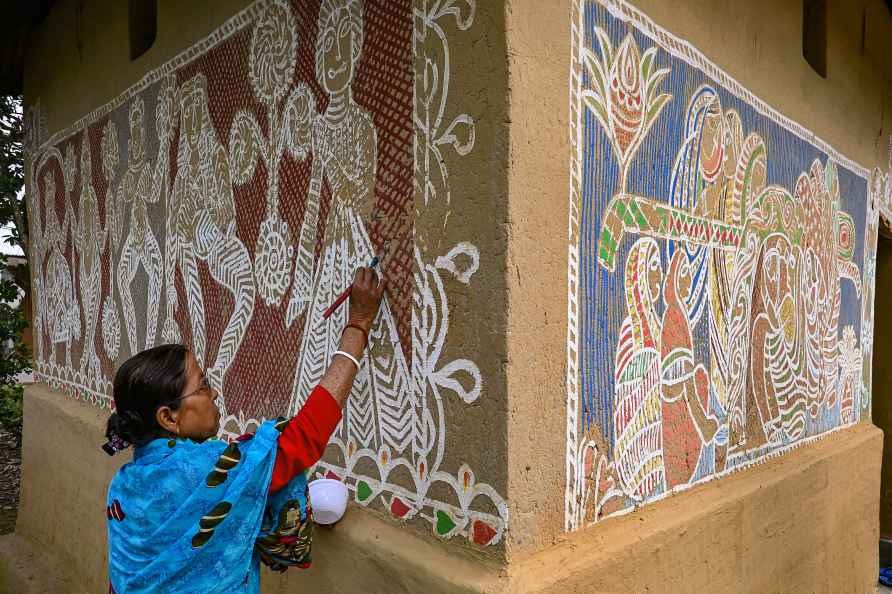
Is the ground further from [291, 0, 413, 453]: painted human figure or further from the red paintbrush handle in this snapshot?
the red paintbrush handle

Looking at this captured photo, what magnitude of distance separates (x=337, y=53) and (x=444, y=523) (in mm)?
1455

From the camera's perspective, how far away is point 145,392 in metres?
1.55

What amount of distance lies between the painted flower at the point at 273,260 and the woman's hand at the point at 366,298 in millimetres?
489

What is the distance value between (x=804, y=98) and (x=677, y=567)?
2.36 m

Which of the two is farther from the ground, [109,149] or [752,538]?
[109,149]

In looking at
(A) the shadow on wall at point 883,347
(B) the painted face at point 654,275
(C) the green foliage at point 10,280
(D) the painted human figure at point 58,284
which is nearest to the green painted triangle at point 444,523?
(B) the painted face at point 654,275

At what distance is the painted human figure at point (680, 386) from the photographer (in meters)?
2.22

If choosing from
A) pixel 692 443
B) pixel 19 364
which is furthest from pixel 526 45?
pixel 19 364

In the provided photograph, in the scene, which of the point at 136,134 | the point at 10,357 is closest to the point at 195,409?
the point at 136,134

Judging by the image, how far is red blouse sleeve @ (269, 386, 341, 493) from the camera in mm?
1600

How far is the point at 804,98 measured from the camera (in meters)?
3.24

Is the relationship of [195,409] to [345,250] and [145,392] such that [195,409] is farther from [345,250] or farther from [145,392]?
[345,250]

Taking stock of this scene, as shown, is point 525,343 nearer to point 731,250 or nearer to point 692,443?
point 692,443

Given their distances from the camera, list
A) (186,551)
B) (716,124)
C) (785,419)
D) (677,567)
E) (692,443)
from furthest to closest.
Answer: (785,419), (716,124), (692,443), (677,567), (186,551)
